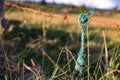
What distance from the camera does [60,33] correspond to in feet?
30.9

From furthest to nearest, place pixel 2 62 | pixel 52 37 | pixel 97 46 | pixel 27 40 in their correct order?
pixel 52 37 < pixel 27 40 < pixel 97 46 < pixel 2 62

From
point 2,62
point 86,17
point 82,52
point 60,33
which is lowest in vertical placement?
point 60,33

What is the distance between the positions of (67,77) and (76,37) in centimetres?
578

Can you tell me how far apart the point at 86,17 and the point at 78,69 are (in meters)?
0.36

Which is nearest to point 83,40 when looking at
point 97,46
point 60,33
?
point 97,46

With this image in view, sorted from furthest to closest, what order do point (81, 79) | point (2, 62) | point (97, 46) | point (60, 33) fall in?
point (60, 33) → point (97, 46) → point (2, 62) → point (81, 79)

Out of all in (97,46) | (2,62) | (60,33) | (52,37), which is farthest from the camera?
(60,33)

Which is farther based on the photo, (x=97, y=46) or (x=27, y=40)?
(x=27, y=40)

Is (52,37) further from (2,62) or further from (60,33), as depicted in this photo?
(2,62)

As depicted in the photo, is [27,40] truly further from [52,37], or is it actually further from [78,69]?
[78,69]

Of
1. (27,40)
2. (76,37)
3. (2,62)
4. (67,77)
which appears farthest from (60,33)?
(67,77)

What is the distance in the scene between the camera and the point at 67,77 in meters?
3.08

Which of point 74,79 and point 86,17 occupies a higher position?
point 86,17

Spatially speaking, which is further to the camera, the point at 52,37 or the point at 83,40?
the point at 52,37
